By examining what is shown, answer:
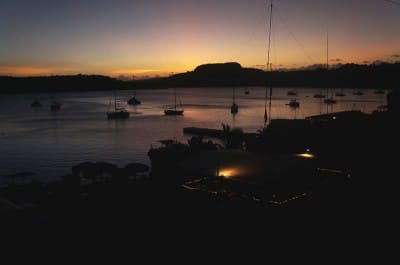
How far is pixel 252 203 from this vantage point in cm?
1072

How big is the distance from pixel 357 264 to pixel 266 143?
14.4 meters

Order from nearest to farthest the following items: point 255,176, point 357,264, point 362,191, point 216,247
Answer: point 357,264
point 216,247
point 255,176
point 362,191

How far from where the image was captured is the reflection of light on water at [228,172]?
11.8m

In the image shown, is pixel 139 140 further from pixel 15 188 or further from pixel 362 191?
pixel 362 191

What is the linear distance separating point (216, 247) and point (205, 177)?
274cm

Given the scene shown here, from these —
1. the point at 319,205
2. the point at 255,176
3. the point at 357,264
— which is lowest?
the point at 357,264

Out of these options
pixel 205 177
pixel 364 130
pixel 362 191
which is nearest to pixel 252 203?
pixel 205 177

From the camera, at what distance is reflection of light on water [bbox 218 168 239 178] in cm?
1179

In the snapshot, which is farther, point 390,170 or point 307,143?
point 307,143

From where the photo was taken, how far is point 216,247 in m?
10.6

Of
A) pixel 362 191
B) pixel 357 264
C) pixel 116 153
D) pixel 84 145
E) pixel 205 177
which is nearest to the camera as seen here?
pixel 357 264

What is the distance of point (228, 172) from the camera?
39.1 ft

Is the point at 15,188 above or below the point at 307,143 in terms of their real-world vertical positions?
below

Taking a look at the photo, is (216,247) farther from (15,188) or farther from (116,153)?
(116,153)
